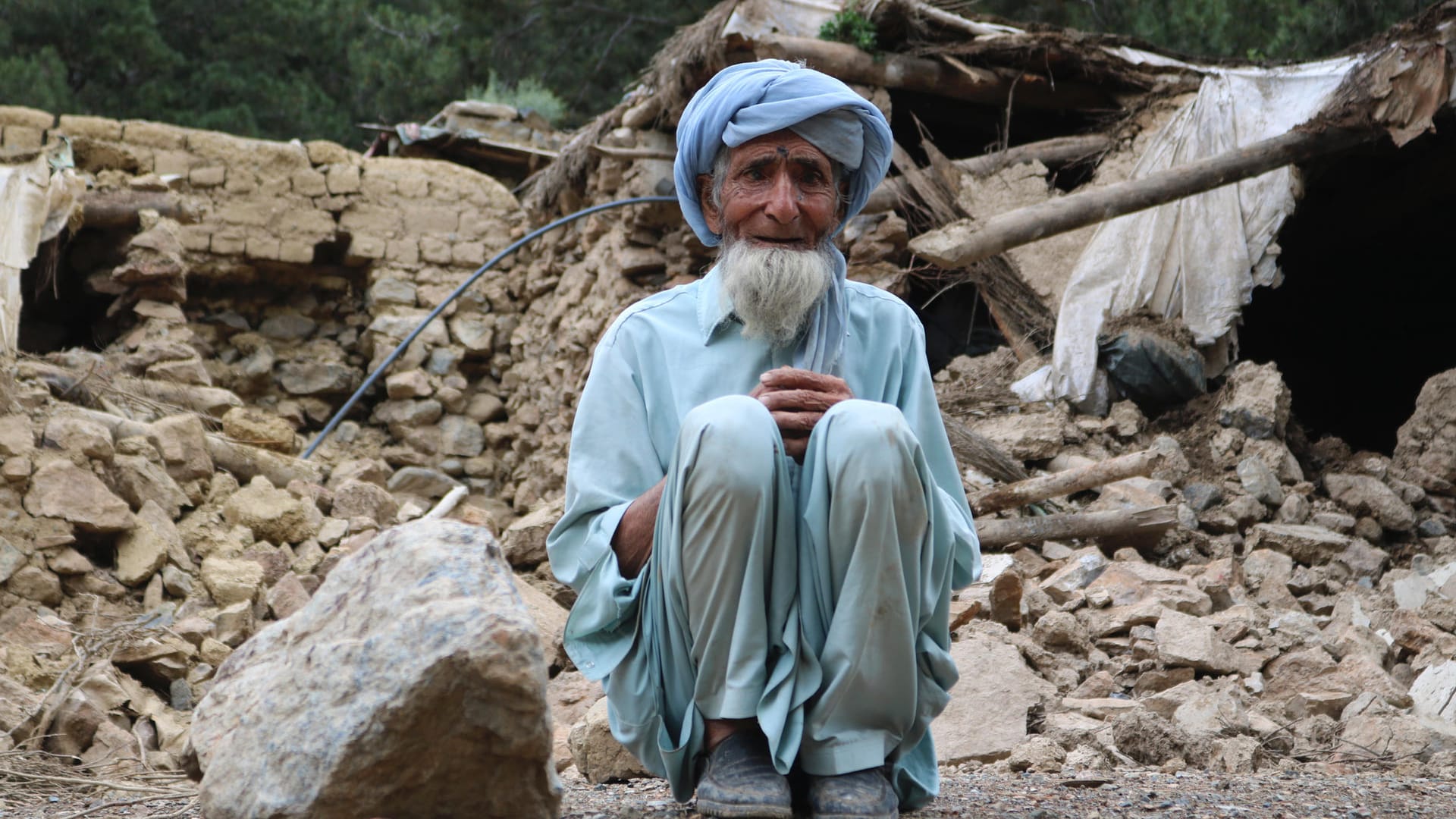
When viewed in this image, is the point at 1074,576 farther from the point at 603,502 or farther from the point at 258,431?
the point at 258,431

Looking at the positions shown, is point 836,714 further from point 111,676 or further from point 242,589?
point 242,589

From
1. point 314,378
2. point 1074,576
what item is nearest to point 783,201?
point 1074,576

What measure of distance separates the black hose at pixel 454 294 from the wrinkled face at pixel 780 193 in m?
4.90

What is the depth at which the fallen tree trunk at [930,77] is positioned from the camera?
6762 mm

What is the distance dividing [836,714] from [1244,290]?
5236mm

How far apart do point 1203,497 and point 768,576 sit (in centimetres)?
424

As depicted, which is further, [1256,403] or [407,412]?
[407,412]

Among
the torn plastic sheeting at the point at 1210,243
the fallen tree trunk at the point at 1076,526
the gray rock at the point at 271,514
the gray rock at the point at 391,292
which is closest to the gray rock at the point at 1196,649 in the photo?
the fallen tree trunk at the point at 1076,526

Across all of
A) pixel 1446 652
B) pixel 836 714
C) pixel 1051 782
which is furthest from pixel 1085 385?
pixel 836 714

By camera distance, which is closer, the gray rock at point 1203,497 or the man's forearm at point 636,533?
the man's forearm at point 636,533

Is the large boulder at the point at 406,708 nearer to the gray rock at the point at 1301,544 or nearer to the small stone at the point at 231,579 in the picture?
the small stone at the point at 231,579

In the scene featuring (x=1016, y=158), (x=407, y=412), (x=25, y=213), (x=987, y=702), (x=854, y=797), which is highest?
(x=1016, y=158)

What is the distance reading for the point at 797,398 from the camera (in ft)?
7.32

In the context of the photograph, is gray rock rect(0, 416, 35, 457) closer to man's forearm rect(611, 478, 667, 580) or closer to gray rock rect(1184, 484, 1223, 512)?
man's forearm rect(611, 478, 667, 580)
